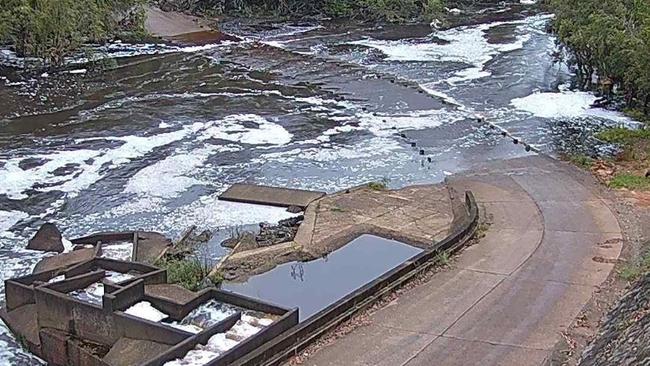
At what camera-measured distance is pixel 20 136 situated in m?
28.5

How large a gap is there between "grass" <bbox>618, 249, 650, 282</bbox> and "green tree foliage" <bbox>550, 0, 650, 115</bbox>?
13.6m

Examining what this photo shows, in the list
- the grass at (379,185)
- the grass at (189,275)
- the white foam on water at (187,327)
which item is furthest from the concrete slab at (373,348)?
the grass at (379,185)

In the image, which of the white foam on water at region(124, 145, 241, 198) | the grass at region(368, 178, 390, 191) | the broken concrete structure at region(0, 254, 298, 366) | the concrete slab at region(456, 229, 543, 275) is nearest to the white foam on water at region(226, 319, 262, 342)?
the broken concrete structure at region(0, 254, 298, 366)

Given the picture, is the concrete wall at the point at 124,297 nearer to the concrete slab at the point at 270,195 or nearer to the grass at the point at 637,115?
the concrete slab at the point at 270,195

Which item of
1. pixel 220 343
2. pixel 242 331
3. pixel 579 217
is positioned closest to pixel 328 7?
pixel 579 217

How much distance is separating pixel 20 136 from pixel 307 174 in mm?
10931

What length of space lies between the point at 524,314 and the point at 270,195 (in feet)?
33.4

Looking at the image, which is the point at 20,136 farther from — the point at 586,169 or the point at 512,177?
the point at 586,169

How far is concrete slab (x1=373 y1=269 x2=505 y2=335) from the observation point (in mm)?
12773

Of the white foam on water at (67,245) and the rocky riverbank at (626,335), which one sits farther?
the white foam on water at (67,245)

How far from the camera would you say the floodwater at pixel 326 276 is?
1539 centimetres

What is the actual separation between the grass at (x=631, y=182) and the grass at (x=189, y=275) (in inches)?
437

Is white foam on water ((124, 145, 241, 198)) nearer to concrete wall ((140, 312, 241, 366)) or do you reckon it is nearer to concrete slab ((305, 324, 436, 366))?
concrete wall ((140, 312, 241, 366))

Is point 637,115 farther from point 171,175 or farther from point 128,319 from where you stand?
point 128,319
